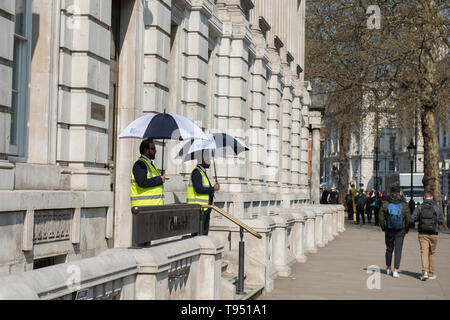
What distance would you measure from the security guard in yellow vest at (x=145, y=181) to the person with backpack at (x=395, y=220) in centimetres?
695

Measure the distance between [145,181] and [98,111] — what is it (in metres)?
2.17

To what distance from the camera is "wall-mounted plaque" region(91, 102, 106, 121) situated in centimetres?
1087

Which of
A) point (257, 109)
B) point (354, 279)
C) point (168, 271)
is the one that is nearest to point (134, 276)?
point (168, 271)

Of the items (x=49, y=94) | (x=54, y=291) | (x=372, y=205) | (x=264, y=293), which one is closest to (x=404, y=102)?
(x=372, y=205)

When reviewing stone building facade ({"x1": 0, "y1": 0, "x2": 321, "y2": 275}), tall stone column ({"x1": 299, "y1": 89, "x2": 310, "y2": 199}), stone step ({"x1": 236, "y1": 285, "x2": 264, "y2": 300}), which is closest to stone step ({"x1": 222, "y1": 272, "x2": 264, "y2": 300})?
stone step ({"x1": 236, "y1": 285, "x2": 264, "y2": 300})

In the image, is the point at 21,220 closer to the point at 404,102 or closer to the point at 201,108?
the point at 201,108

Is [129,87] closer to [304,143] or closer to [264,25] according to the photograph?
[264,25]

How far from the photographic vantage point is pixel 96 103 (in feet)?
36.0

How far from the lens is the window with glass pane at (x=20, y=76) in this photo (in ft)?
31.3

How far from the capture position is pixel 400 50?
31.2m

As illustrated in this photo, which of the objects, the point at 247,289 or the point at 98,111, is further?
the point at 247,289

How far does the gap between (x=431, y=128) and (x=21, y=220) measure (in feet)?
90.3

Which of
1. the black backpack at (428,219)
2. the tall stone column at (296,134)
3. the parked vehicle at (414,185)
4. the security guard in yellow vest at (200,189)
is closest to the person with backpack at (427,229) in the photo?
the black backpack at (428,219)

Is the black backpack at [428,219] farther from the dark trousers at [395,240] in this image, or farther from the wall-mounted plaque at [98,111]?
the wall-mounted plaque at [98,111]
